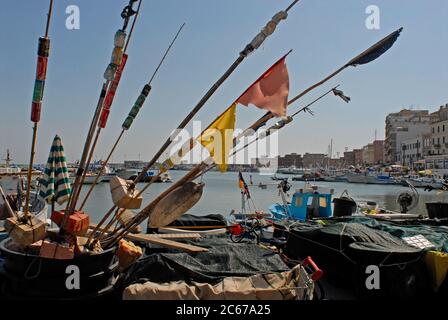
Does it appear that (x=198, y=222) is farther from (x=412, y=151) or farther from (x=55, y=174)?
(x=412, y=151)

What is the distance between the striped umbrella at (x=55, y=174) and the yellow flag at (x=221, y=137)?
4.94 metres

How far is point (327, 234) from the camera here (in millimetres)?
5148

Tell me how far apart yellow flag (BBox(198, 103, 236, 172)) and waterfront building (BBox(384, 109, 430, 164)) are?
115m

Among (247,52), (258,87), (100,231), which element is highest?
(247,52)

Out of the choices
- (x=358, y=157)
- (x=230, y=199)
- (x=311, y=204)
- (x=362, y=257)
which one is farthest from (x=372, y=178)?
(x=362, y=257)

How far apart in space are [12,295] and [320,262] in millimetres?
3795

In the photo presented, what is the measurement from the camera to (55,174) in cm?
805

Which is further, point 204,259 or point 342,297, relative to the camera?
point 342,297

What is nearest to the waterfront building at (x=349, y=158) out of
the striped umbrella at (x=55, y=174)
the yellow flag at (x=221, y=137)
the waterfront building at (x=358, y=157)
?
the waterfront building at (x=358, y=157)

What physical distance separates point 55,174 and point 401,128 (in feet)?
394
